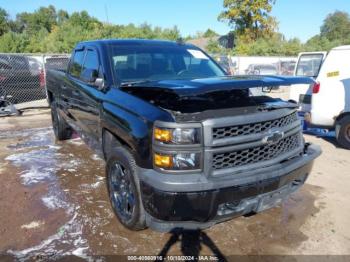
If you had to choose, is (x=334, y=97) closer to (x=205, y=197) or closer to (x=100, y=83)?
(x=100, y=83)

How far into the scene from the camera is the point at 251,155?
9.79ft

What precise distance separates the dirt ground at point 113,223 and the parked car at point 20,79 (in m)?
6.08

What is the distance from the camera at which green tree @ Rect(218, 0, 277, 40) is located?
34500mm

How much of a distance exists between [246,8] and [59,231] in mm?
34694

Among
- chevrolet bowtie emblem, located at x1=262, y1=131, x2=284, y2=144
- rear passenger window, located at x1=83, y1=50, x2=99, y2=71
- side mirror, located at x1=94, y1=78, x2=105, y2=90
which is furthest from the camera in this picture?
rear passenger window, located at x1=83, y1=50, x2=99, y2=71

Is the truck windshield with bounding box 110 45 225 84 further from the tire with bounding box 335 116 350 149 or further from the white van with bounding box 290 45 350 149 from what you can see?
the tire with bounding box 335 116 350 149

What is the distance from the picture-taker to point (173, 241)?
334 centimetres

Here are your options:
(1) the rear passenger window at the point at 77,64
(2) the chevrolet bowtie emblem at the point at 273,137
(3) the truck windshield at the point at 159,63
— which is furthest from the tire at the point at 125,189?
(1) the rear passenger window at the point at 77,64

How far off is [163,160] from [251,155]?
785 mm

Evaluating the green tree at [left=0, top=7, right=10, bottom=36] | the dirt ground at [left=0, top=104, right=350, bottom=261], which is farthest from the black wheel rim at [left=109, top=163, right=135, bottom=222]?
the green tree at [left=0, top=7, right=10, bottom=36]

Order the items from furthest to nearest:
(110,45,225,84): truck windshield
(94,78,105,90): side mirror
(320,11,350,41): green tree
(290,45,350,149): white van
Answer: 1. (320,11,350,41): green tree
2. (290,45,350,149): white van
3. (110,45,225,84): truck windshield
4. (94,78,105,90): side mirror

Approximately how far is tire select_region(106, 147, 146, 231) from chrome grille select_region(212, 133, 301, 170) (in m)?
0.76

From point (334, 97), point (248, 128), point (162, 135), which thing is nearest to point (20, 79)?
point (334, 97)

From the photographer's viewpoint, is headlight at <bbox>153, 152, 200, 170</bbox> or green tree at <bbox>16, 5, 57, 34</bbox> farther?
green tree at <bbox>16, 5, 57, 34</bbox>
